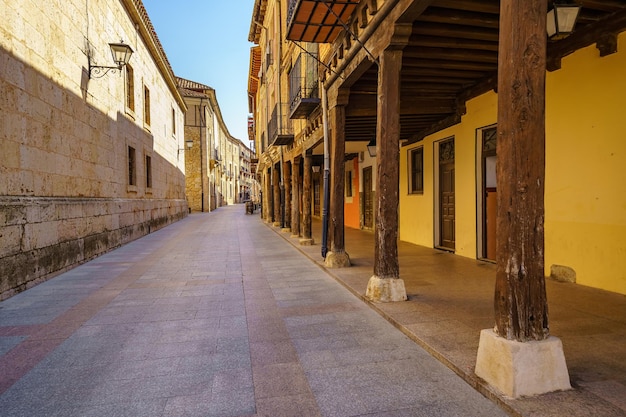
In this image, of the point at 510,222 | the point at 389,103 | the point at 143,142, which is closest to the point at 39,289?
the point at 389,103

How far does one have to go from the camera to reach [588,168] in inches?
200

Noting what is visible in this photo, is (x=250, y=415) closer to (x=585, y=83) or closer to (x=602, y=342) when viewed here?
(x=602, y=342)

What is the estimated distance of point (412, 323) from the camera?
12.6 ft

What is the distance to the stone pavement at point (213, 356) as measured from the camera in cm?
253

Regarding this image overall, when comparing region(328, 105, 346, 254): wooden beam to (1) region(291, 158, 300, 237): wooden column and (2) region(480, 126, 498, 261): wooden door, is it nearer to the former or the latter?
(2) region(480, 126, 498, 261): wooden door

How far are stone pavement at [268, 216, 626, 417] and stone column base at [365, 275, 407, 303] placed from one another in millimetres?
126

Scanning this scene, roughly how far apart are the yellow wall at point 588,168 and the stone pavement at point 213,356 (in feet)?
9.96

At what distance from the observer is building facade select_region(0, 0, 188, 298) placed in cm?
557

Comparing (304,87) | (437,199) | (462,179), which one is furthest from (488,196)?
(304,87)

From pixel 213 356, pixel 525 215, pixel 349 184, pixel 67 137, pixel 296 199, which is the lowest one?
pixel 213 356

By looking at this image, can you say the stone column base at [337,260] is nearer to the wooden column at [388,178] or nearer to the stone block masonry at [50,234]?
the wooden column at [388,178]

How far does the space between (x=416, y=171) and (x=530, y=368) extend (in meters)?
8.46

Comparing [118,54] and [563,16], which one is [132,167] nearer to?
[118,54]

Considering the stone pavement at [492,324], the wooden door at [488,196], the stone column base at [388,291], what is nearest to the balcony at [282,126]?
the wooden door at [488,196]
